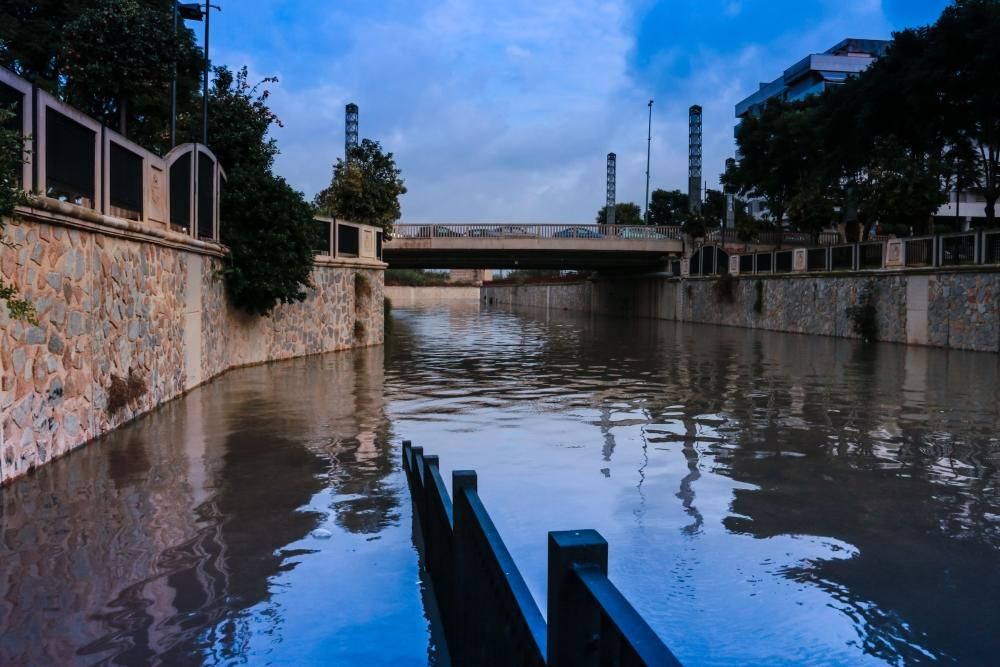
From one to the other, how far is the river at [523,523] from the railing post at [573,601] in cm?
198

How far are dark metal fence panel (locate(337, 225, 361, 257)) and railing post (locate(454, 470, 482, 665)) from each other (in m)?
18.5

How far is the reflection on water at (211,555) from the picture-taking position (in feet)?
13.2

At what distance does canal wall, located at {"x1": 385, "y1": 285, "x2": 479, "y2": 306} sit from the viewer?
98.7 meters

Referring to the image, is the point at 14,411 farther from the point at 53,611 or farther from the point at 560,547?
the point at 560,547

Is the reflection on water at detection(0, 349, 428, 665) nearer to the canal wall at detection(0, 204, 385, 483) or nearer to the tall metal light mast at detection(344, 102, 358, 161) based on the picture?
the canal wall at detection(0, 204, 385, 483)

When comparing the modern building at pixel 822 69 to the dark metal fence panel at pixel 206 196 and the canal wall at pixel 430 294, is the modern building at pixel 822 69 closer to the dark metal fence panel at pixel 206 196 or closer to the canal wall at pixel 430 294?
the canal wall at pixel 430 294

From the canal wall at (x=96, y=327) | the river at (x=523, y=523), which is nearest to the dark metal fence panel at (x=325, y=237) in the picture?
the canal wall at (x=96, y=327)

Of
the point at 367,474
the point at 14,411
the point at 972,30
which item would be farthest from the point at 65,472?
the point at 972,30

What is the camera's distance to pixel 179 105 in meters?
31.5

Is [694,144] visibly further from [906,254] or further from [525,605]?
[525,605]

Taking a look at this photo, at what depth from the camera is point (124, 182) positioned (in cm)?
1008

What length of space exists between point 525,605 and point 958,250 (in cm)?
2570

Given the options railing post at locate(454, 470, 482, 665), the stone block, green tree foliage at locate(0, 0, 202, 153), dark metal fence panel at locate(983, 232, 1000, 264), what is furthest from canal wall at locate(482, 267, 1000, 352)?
railing post at locate(454, 470, 482, 665)

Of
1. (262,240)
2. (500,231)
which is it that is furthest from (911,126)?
(262,240)
